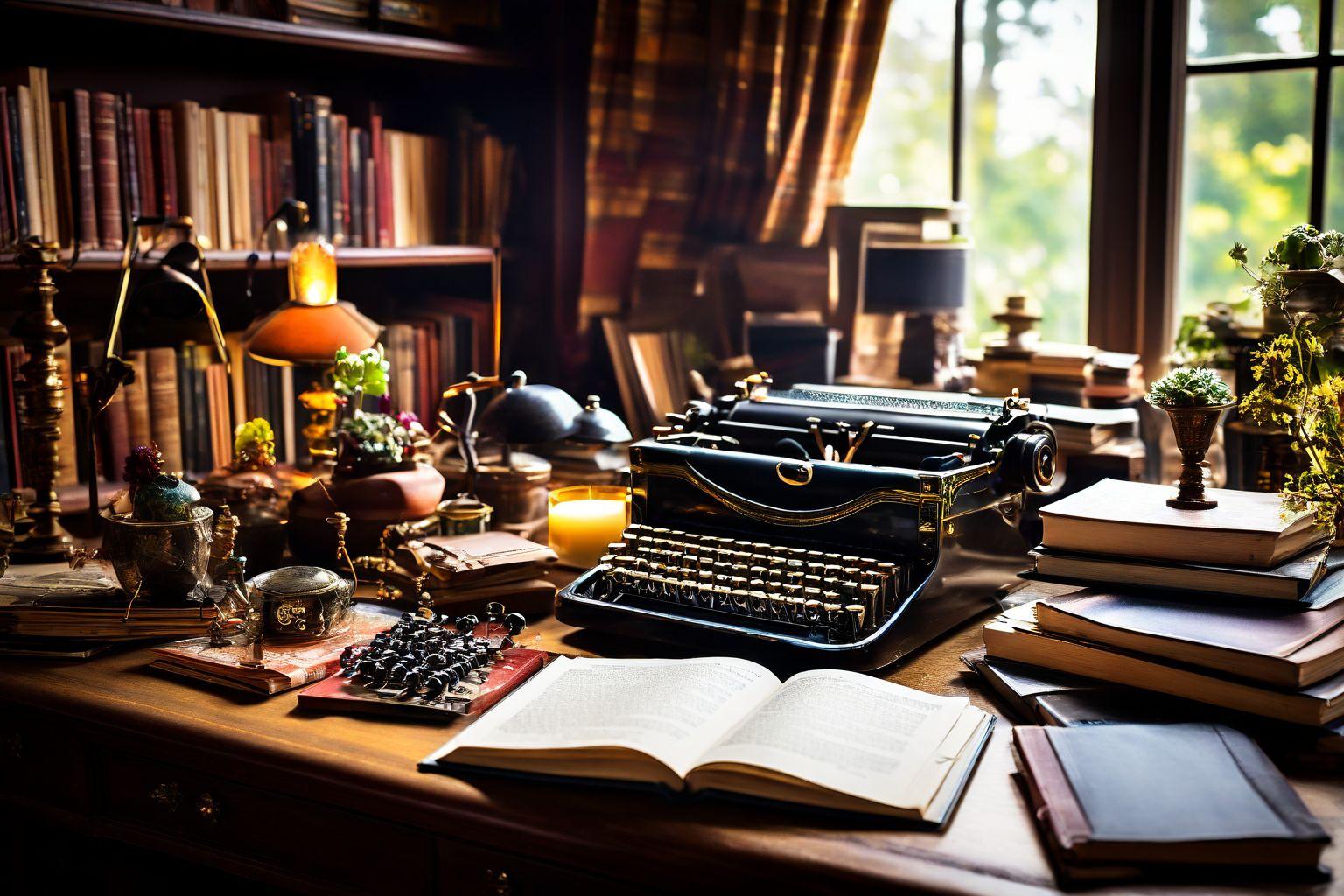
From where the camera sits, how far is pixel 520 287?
296cm

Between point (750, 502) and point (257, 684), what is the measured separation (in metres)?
0.70

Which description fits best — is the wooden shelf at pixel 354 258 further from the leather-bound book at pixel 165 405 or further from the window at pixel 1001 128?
the window at pixel 1001 128

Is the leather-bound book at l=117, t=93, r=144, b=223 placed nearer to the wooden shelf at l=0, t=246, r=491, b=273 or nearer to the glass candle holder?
the wooden shelf at l=0, t=246, r=491, b=273

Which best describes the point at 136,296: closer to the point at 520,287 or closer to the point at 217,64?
the point at 217,64

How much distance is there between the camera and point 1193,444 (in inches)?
64.5

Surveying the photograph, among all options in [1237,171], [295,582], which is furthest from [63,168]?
[1237,171]

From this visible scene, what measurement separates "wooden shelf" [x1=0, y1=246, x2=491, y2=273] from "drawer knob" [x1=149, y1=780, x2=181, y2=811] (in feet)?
3.32

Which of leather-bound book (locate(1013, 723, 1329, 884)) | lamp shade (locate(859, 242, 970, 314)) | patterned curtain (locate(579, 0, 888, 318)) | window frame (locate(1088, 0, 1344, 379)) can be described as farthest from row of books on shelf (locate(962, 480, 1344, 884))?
patterned curtain (locate(579, 0, 888, 318))

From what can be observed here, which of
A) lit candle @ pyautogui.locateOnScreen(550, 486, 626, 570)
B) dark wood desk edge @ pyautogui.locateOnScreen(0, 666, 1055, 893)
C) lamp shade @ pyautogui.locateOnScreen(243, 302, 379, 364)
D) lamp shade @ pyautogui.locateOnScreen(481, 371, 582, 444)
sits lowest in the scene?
dark wood desk edge @ pyautogui.locateOnScreen(0, 666, 1055, 893)

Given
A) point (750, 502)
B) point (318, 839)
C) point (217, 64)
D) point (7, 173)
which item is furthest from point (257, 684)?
point (217, 64)

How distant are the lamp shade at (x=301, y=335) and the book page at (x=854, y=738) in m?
1.06

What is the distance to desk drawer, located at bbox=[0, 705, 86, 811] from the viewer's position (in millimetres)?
1588

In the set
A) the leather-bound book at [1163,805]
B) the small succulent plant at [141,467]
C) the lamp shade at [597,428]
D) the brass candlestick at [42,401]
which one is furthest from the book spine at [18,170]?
the leather-bound book at [1163,805]

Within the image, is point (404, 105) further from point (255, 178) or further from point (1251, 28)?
point (1251, 28)
